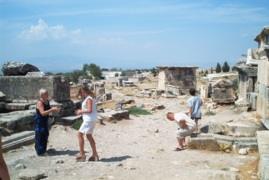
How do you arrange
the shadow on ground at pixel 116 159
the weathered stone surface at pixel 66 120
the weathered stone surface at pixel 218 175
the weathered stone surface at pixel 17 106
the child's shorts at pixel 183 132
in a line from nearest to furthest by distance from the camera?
the weathered stone surface at pixel 218 175 < the shadow on ground at pixel 116 159 < the child's shorts at pixel 183 132 < the weathered stone surface at pixel 66 120 < the weathered stone surface at pixel 17 106

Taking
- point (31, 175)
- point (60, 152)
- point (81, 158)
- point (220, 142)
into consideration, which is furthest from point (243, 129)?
point (31, 175)

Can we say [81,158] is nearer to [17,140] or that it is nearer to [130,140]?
[17,140]

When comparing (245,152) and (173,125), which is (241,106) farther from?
(245,152)

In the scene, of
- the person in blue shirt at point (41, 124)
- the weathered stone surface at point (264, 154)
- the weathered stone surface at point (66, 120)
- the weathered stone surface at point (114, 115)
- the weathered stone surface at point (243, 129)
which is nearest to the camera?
the weathered stone surface at point (264, 154)

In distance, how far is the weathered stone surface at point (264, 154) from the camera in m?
5.57

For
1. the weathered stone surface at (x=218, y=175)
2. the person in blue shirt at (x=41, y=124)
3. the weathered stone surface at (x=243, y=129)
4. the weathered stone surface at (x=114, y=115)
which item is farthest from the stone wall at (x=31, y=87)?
the weathered stone surface at (x=218, y=175)

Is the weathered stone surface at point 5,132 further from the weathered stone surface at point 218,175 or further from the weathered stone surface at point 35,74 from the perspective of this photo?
the weathered stone surface at point 218,175

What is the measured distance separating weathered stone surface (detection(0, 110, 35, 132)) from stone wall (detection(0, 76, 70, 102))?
62.5 inches

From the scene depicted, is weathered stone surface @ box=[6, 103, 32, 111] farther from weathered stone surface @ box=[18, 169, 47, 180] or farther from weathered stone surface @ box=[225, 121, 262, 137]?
weathered stone surface @ box=[225, 121, 262, 137]

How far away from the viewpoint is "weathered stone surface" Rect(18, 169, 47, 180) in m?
7.08

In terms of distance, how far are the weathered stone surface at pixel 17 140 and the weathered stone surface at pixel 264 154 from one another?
226 inches

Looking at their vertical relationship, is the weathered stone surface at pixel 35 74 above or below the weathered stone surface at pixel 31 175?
above

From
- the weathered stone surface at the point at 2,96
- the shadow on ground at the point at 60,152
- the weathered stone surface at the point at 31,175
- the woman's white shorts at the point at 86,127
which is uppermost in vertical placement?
the weathered stone surface at the point at 2,96

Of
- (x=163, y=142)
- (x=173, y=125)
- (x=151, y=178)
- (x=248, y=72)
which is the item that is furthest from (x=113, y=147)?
(x=248, y=72)
